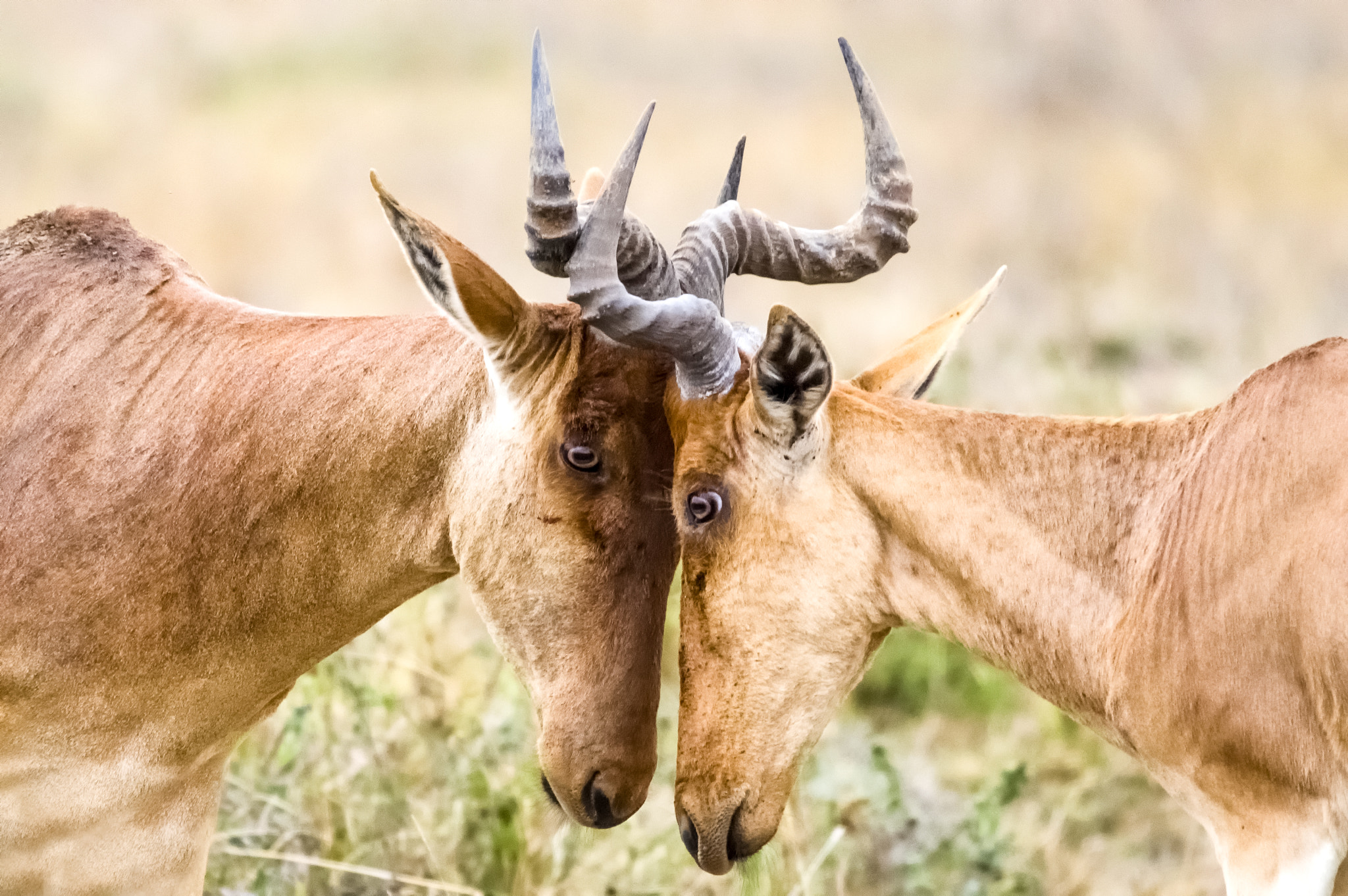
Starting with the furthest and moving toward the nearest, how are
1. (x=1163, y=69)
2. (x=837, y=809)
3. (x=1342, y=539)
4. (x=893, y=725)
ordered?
(x=1163, y=69)
(x=893, y=725)
(x=837, y=809)
(x=1342, y=539)

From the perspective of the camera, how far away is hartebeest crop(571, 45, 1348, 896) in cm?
354

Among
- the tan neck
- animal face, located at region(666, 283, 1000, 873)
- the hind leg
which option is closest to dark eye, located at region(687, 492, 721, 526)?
animal face, located at region(666, 283, 1000, 873)

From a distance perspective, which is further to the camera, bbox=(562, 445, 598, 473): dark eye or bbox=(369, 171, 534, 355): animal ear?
bbox=(562, 445, 598, 473): dark eye

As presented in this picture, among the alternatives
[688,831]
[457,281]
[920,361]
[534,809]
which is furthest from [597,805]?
[534,809]

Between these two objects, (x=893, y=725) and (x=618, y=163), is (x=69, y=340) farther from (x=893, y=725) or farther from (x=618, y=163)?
(x=893, y=725)

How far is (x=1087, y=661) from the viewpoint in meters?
3.88

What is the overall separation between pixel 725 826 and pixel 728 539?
783 mm

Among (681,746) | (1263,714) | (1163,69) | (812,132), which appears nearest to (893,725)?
(681,746)

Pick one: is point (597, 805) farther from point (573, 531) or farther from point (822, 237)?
point (822, 237)

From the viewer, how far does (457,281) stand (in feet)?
12.9

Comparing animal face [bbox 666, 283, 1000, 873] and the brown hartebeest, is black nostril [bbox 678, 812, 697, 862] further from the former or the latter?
the brown hartebeest

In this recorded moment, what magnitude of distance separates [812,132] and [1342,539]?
44.8ft

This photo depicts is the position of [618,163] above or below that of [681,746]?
above

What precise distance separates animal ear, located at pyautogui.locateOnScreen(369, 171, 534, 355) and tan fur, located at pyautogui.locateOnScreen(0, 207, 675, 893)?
133 mm
